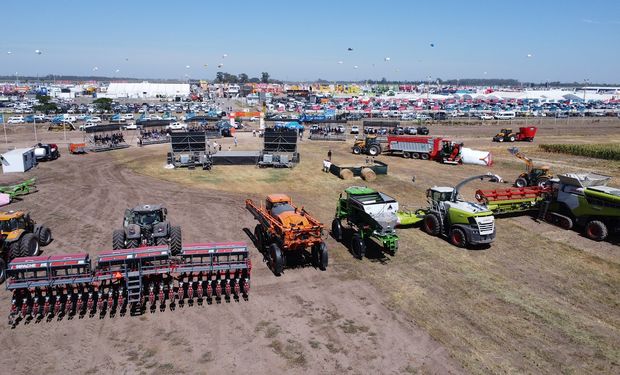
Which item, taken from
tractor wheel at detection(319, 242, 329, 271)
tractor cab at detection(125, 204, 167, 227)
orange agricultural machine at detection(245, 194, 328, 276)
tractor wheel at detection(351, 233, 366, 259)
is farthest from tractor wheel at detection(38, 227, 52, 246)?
tractor wheel at detection(351, 233, 366, 259)

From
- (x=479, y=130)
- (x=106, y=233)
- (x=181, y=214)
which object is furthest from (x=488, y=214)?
(x=479, y=130)

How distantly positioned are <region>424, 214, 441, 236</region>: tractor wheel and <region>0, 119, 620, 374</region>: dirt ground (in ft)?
2.18

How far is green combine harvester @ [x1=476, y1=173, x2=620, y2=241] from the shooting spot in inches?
707

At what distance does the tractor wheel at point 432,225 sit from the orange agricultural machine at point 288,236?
6.19 metres

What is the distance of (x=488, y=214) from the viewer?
16.9 metres

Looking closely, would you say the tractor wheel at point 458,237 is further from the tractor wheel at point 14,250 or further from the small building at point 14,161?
the small building at point 14,161

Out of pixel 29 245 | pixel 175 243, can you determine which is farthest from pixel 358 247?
pixel 29 245

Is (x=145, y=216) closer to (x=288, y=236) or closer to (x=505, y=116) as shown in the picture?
(x=288, y=236)

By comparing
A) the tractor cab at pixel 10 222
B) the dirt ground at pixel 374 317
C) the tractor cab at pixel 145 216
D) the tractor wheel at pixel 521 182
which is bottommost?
the dirt ground at pixel 374 317

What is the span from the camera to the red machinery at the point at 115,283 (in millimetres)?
11531

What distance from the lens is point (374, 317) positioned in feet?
39.0

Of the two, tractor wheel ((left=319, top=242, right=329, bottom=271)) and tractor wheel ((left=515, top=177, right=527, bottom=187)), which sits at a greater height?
tractor wheel ((left=515, top=177, right=527, bottom=187))

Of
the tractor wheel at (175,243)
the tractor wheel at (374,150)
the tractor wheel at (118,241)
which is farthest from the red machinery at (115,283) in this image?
the tractor wheel at (374,150)

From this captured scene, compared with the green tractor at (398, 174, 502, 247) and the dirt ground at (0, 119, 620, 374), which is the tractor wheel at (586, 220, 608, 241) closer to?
the dirt ground at (0, 119, 620, 374)
